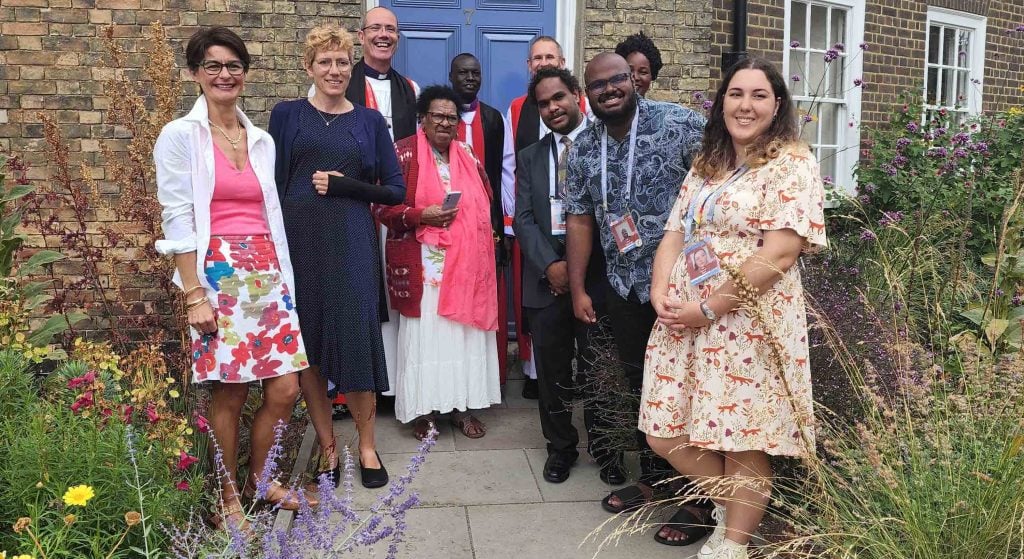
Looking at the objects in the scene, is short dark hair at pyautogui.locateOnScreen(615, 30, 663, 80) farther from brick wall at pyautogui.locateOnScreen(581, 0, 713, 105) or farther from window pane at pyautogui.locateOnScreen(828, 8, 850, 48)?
window pane at pyautogui.locateOnScreen(828, 8, 850, 48)

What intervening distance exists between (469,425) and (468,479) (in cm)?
64

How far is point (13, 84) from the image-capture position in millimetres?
5449

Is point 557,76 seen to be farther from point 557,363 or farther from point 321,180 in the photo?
point 557,363

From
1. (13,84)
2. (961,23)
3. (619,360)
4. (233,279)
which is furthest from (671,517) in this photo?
(961,23)

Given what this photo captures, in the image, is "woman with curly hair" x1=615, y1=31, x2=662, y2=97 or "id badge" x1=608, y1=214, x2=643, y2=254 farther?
Answer: "woman with curly hair" x1=615, y1=31, x2=662, y2=97

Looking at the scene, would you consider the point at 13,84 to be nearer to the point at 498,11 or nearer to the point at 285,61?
the point at 285,61

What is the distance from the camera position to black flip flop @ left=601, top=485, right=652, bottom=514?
3.82 meters

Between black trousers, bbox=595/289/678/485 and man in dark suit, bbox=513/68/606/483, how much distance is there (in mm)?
352

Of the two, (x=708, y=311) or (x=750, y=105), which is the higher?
(x=750, y=105)

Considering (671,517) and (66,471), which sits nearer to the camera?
(66,471)

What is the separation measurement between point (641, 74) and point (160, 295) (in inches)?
136

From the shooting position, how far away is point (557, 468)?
4.21 m

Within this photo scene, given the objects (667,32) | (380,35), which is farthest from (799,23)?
(380,35)

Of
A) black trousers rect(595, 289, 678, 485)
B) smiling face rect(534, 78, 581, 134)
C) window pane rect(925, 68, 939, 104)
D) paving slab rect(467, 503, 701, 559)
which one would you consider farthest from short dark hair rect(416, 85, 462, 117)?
window pane rect(925, 68, 939, 104)
